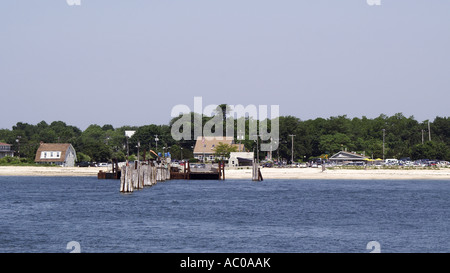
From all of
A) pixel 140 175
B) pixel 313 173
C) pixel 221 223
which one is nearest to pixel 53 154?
pixel 313 173

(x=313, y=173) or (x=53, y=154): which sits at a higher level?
(x=53, y=154)

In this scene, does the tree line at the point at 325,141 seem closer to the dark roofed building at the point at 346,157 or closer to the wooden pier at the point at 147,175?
the dark roofed building at the point at 346,157

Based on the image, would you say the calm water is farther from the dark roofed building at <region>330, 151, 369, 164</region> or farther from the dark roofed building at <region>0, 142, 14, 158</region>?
the dark roofed building at <region>0, 142, 14, 158</region>

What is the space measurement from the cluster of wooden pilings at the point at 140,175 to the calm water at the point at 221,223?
2.30 metres

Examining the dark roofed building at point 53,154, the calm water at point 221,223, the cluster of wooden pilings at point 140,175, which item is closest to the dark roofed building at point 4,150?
the dark roofed building at point 53,154

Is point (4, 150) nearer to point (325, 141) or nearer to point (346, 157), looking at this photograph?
point (325, 141)

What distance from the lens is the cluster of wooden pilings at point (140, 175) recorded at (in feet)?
228

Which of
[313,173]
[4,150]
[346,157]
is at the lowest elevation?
[313,173]

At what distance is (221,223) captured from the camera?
41.7m

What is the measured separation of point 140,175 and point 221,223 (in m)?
37.5

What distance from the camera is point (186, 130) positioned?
183250 mm

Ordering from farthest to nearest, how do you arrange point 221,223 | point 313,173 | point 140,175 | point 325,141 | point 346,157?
point 325,141
point 346,157
point 313,173
point 140,175
point 221,223

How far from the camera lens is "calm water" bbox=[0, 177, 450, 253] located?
32.5m

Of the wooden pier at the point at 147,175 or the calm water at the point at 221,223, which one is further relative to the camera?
the wooden pier at the point at 147,175
